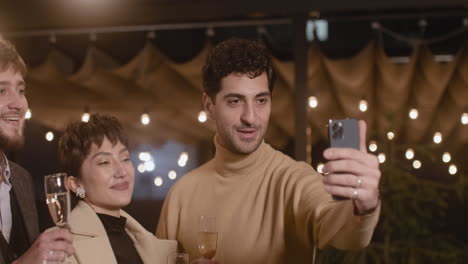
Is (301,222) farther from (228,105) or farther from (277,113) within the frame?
(277,113)

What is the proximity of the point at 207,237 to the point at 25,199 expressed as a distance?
806 mm

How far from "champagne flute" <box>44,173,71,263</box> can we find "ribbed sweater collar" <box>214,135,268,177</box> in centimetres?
62

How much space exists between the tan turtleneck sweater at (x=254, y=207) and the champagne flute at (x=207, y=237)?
0.08 metres

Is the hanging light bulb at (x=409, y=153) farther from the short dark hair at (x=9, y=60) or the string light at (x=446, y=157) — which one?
the short dark hair at (x=9, y=60)

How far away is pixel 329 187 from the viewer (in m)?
1.70

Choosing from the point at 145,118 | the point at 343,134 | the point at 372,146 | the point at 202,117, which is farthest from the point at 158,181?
the point at 343,134

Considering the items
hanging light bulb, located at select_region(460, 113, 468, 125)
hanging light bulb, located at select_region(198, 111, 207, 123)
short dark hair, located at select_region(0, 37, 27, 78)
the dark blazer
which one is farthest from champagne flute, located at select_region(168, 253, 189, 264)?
hanging light bulb, located at select_region(460, 113, 468, 125)

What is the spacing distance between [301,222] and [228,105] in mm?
473

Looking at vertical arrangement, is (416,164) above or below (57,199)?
above

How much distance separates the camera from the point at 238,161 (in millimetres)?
2375

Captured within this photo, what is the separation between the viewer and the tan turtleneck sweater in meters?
2.19

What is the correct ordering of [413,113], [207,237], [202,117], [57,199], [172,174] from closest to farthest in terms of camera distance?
A: [57,199] < [207,237] < [413,113] < [202,117] < [172,174]

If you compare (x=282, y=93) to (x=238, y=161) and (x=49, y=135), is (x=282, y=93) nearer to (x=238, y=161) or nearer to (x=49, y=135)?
(x=49, y=135)

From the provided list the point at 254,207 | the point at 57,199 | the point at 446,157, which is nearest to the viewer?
the point at 57,199
